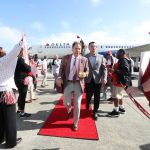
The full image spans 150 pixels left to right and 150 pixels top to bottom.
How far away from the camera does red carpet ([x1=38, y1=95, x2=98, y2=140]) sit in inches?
189

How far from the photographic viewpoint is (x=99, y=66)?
243 inches

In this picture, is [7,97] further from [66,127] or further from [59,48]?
[59,48]

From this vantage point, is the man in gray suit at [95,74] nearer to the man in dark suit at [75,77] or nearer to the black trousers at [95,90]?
the black trousers at [95,90]

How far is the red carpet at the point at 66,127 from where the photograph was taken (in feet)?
15.8

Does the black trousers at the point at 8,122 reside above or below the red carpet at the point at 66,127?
above

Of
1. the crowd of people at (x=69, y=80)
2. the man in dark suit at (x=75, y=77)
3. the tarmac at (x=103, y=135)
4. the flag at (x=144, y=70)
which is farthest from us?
the man in dark suit at (x=75, y=77)

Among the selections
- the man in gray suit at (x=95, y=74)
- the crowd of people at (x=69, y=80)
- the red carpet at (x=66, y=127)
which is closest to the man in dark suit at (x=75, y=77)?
the crowd of people at (x=69, y=80)

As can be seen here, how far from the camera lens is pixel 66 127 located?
17.6 feet

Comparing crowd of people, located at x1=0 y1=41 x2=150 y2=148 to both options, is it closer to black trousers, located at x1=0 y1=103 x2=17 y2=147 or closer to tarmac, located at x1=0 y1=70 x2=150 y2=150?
black trousers, located at x1=0 y1=103 x2=17 y2=147

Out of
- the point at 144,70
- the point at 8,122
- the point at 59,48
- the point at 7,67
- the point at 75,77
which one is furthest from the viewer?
the point at 59,48

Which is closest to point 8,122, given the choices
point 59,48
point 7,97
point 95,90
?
point 7,97

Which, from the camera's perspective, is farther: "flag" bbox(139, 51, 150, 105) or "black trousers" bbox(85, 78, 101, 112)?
"black trousers" bbox(85, 78, 101, 112)

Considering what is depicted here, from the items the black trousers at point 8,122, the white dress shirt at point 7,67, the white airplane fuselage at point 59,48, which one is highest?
the white airplane fuselage at point 59,48

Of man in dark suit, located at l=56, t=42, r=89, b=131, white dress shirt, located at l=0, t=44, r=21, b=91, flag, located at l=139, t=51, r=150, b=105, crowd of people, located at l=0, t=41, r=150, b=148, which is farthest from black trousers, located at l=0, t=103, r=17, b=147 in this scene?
flag, located at l=139, t=51, r=150, b=105
